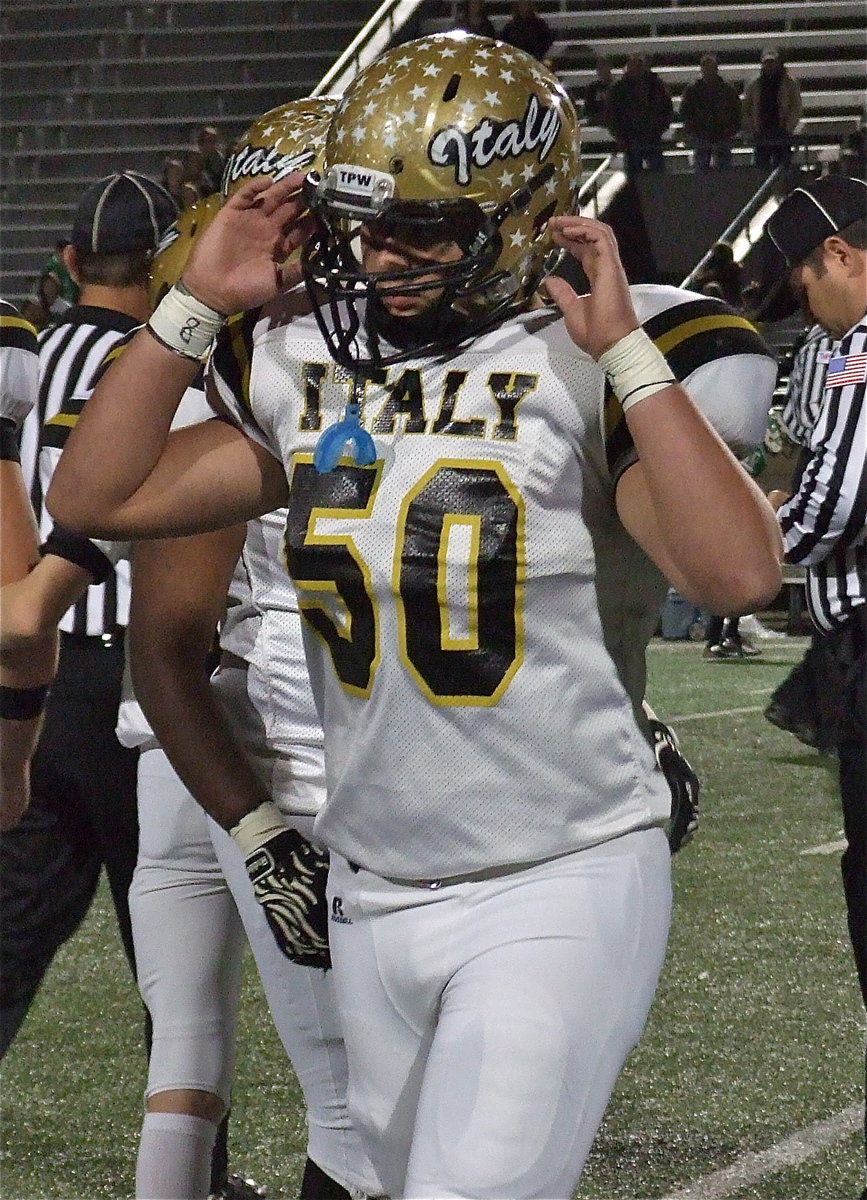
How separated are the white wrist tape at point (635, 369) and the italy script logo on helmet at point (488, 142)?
0.89 feet

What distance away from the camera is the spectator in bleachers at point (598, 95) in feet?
47.8

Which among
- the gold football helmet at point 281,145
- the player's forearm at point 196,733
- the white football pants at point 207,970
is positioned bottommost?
the white football pants at point 207,970

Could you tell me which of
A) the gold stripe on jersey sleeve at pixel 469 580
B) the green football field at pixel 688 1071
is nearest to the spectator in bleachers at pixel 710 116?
the green football field at pixel 688 1071

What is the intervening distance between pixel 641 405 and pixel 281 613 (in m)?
0.78

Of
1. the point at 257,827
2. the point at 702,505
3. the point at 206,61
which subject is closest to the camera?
the point at 702,505

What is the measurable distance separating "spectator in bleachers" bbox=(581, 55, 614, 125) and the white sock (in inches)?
515

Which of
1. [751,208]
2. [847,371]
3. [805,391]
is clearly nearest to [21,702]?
[847,371]

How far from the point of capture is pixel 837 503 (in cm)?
322

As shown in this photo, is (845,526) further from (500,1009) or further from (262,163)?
(500,1009)

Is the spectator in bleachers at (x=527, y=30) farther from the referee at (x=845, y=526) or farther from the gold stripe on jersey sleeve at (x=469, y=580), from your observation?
the gold stripe on jersey sleeve at (x=469, y=580)

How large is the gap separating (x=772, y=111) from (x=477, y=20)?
2.65 m

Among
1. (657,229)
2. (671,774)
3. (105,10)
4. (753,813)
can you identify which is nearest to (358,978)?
(671,774)

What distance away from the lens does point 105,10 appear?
54.5 feet

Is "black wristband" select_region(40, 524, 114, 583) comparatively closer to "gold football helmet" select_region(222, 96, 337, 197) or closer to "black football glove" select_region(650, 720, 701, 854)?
"gold football helmet" select_region(222, 96, 337, 197)
